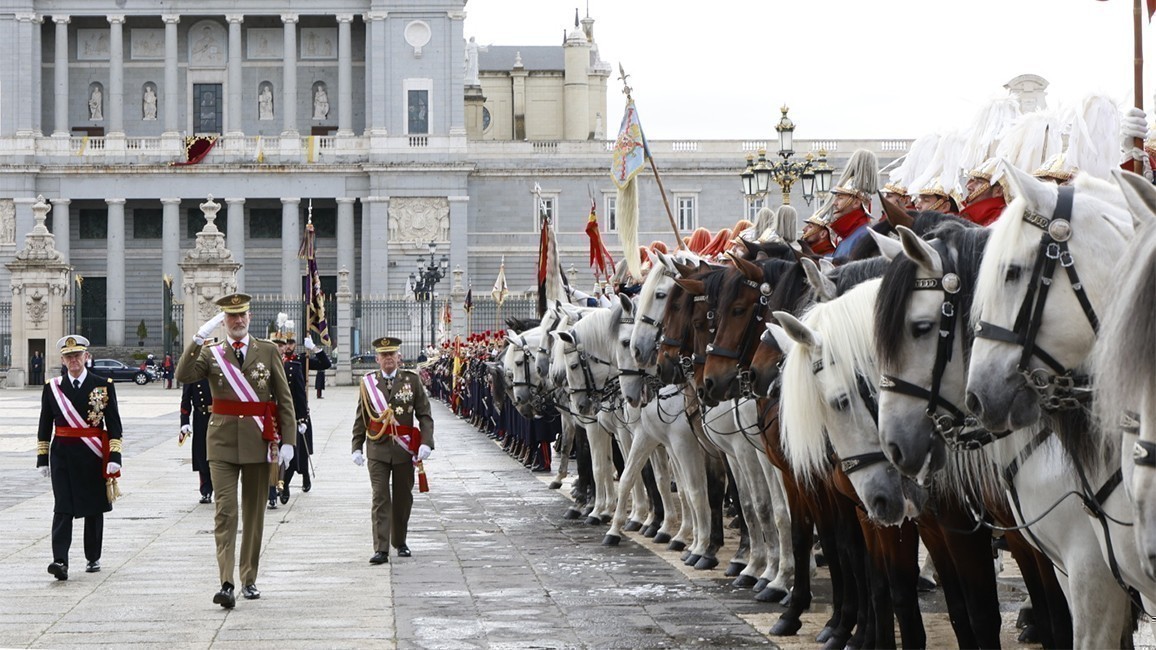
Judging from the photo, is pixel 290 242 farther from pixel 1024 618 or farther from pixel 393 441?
pixel 1024 618

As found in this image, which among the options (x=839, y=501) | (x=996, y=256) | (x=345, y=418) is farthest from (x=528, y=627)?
(x=345, y=418)

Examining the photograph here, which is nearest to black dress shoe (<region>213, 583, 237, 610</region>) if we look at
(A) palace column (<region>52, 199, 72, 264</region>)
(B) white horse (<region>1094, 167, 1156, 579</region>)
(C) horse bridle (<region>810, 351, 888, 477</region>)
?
(C) horse bridle (<region>810, 351, 888, 477</region>)

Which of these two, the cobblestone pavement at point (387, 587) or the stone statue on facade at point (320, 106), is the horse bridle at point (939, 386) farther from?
the stone statue on facade at point (320, 106)

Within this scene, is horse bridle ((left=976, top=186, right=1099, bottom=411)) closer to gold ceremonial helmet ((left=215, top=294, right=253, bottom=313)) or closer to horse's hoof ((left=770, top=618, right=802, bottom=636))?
horse's hoof ((left=770, top=618, right=802, bottom=636))

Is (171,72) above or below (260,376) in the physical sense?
above

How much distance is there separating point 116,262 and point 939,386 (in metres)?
69.8

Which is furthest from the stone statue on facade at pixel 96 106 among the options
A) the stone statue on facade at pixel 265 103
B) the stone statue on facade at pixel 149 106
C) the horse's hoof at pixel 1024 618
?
the horse's hoof at pixel 1024 618

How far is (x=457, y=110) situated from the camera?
72.7 metres

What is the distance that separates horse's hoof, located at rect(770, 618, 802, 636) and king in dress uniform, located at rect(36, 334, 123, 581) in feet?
18.0

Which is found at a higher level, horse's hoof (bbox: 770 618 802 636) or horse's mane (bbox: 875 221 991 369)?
horse's mane (bbox: 875 221 991 369)

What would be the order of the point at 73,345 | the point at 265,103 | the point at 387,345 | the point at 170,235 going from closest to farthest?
the point at 73,345, the point at 387,345, the point at 170,235, the point at 265,103

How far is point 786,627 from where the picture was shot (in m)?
8.73

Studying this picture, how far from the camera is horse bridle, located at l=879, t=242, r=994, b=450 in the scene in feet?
17.9

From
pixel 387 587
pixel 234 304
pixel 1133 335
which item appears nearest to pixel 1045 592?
pixel 1133 335
